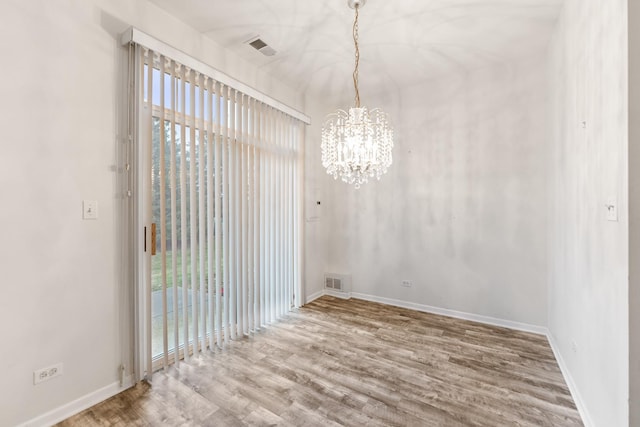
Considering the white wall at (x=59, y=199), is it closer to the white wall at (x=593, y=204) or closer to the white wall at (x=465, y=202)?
the white wall at (x=593, y=204)

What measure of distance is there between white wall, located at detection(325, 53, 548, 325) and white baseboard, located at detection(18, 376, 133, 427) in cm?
311

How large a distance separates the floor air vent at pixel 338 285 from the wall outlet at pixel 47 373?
3269 mm

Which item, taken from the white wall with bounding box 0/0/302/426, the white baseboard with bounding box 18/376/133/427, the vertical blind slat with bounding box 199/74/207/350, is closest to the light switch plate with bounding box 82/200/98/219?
the white wall with bounding box 0/0/302/426

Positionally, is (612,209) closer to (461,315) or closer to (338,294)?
(461,315)

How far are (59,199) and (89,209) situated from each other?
0.17 meters

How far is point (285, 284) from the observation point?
3.78 meters

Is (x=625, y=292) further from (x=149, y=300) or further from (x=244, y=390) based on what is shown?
(x=149, y=300)

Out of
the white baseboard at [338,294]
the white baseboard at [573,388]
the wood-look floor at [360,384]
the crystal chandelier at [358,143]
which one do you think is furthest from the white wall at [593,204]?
the white baseboard at [338,294]

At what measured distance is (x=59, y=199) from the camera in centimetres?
185

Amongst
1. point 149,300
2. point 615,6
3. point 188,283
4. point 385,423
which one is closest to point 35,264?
point 149,300

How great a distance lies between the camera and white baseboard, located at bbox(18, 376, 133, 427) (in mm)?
1766

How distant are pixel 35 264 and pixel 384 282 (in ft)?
12.1

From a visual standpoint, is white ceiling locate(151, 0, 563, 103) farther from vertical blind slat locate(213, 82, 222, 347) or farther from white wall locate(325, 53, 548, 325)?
vertical blind slat locate(213, 82, 222, 347)

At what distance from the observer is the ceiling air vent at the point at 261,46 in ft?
9.28
